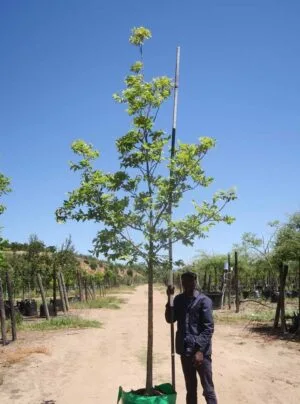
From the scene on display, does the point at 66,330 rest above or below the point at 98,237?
below

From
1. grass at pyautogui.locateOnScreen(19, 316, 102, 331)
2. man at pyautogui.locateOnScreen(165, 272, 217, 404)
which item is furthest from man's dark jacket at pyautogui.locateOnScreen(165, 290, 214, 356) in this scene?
grass at pyautogui.locateOnScreen(19, 316, 102, 331)

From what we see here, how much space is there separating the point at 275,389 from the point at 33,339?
8328 millimetres

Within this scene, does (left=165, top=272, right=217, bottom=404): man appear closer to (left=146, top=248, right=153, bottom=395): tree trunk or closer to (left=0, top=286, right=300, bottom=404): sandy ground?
(left=146, top=248, right=153, bottom=395): tree trunk

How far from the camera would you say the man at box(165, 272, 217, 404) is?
578cm

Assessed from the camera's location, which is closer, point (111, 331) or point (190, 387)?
point (190, 387)

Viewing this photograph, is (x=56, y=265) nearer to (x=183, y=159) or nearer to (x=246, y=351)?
(x=246, y=351)

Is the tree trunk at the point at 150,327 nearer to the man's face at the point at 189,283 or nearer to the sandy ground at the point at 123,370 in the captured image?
the man's face at the point at 189,283

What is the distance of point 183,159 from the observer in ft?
20.0

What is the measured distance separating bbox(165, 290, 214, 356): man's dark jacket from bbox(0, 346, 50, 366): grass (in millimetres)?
5584

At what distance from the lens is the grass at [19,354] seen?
10.2 m

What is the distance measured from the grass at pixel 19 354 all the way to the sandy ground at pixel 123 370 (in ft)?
0.58

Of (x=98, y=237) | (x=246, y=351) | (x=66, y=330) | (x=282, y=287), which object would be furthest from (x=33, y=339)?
(x=98, y=237)

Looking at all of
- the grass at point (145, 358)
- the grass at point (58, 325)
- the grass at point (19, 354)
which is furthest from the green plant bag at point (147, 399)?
the grass at point (58, 325)

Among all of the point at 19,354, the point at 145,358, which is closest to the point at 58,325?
the point at 19,354
